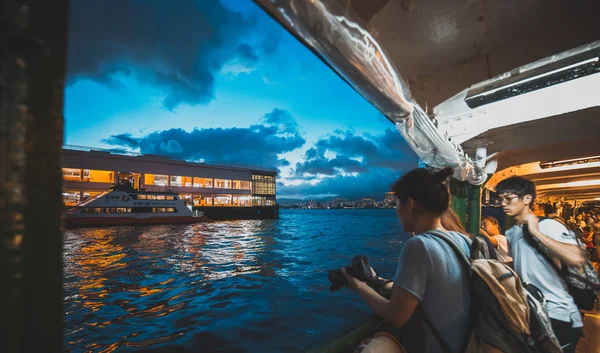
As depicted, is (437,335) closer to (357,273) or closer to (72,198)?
(357,273)

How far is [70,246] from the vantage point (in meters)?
13.5

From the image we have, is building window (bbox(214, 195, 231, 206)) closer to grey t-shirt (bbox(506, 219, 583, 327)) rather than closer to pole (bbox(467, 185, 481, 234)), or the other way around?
pole (bbox(467, 185, 481, 234))

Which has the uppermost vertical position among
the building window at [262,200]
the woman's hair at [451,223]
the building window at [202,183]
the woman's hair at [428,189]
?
the building window at [202,183]

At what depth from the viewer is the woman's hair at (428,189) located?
1.33 metres

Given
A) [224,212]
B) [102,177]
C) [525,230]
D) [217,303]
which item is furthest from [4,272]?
[102,177]

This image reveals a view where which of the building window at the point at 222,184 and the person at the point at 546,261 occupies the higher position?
the building window at the point at 222,184

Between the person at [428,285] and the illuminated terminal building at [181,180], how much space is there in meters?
30.7

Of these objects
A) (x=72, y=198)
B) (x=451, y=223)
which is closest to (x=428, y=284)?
(x=451, y=223)

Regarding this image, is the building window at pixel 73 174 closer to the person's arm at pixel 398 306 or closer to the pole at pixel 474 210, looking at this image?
the pole at pixel 474 210

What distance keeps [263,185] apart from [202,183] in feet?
34.4

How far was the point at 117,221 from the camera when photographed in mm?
23734

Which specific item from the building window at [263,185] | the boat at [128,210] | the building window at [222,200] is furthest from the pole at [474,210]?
the building window at [263,185]

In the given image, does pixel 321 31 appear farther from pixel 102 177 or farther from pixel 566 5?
pixel 102 177

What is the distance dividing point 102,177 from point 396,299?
3817 centimetres
